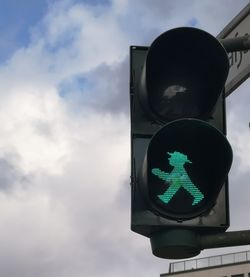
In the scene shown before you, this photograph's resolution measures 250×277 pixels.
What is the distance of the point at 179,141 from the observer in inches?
118

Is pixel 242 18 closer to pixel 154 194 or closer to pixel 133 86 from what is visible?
pixel 133 86

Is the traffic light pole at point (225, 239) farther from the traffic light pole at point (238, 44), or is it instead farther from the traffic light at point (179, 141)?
the traffic light pole at point (238, 44)

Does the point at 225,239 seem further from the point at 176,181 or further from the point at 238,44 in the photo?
the point at 238,44

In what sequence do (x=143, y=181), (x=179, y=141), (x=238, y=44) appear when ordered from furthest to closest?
(x=238, y=44) → (x=179, y=141) → (x=143, y=181)

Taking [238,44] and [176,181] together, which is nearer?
[176,181]

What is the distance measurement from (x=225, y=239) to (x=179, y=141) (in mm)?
406

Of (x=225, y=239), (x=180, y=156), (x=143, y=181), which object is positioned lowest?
(x=225, y=239)

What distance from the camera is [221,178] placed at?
9.77ft

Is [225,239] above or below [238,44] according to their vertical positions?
below

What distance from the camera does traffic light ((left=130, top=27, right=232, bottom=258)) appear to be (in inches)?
114

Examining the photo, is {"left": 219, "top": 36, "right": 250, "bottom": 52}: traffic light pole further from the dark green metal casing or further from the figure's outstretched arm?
the figure's outstretched arm

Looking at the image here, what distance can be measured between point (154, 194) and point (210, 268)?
61.2m

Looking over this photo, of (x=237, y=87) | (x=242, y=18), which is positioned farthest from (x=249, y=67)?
(x=242, y=18)

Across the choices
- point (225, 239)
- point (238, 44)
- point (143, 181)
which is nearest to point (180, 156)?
point (143, 181)
